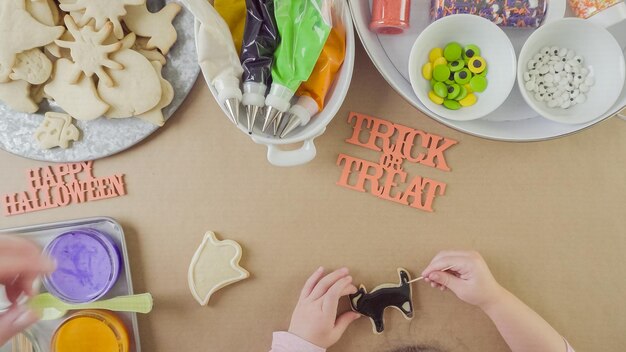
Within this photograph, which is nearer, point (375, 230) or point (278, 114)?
point (278, 114)

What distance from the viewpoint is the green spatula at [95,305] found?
24.7 inches

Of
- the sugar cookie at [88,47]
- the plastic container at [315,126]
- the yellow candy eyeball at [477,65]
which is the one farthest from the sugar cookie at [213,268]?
the yellow candy eyeball at [477,65]

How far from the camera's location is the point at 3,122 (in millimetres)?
645

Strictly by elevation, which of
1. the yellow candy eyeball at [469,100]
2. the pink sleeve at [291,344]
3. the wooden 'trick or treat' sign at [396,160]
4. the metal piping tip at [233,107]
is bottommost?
the pink sleeve at [291,344]

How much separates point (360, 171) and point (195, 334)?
1.00 ft

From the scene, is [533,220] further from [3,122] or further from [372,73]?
[3,122]

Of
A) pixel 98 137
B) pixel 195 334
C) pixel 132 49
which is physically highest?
pixel 132 49

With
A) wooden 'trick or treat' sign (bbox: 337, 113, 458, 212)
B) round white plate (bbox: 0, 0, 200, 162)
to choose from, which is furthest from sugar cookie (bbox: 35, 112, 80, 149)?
wooden 'trick or treat' sign (bbox: 337, 113, 458, 212)

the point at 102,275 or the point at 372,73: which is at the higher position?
the point at 372,73

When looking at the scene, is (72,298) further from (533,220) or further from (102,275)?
(533,220)

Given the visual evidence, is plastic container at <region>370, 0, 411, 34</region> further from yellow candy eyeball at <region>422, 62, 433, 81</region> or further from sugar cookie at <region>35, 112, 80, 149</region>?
sugar cookie at <region>35, 112, 80, 149</region>

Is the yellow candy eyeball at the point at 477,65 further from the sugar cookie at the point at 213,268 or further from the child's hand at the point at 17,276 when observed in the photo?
the child's hand at the point at 17,276

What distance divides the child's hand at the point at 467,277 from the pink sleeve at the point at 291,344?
0.17 m

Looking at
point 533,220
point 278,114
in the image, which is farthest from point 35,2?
point 533,220
